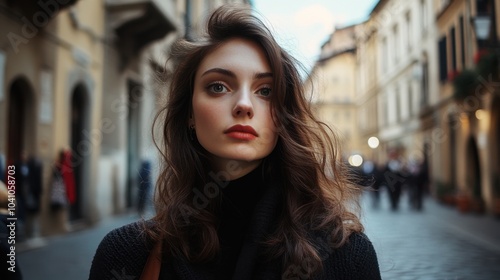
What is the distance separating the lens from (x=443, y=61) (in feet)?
64.3

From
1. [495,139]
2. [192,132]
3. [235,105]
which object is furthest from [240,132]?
[495,139]

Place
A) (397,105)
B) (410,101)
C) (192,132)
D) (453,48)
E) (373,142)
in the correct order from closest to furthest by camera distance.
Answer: (192,132) < (453,48) < (410,101) < (397,105) < (373,142)

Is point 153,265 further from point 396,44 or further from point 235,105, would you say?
point 396,44

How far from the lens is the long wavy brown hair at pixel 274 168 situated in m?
1.51

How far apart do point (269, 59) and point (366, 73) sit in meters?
41.9

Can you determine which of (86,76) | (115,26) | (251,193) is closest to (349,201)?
(251,193)

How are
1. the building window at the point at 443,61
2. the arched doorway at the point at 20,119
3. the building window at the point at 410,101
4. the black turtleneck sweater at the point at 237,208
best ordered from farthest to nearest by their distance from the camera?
the building window at the point at 410,101
the building window at the point at 443,61
the arched doorway at the point at 20,119
the black turtleneck sweater at the point at 237,208

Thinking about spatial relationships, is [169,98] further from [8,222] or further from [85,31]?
[85,31]

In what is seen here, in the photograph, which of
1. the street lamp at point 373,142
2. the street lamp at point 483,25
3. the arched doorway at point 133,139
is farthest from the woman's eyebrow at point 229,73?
the street lamp at point 373,142

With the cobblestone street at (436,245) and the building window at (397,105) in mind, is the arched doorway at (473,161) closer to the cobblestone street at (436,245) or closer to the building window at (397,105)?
the cobblestone street at (436,245)

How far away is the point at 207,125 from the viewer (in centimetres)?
156

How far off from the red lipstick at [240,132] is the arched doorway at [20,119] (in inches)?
343

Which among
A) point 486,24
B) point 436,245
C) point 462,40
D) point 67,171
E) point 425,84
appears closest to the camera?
point 436,245

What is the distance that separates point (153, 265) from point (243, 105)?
474 mm
